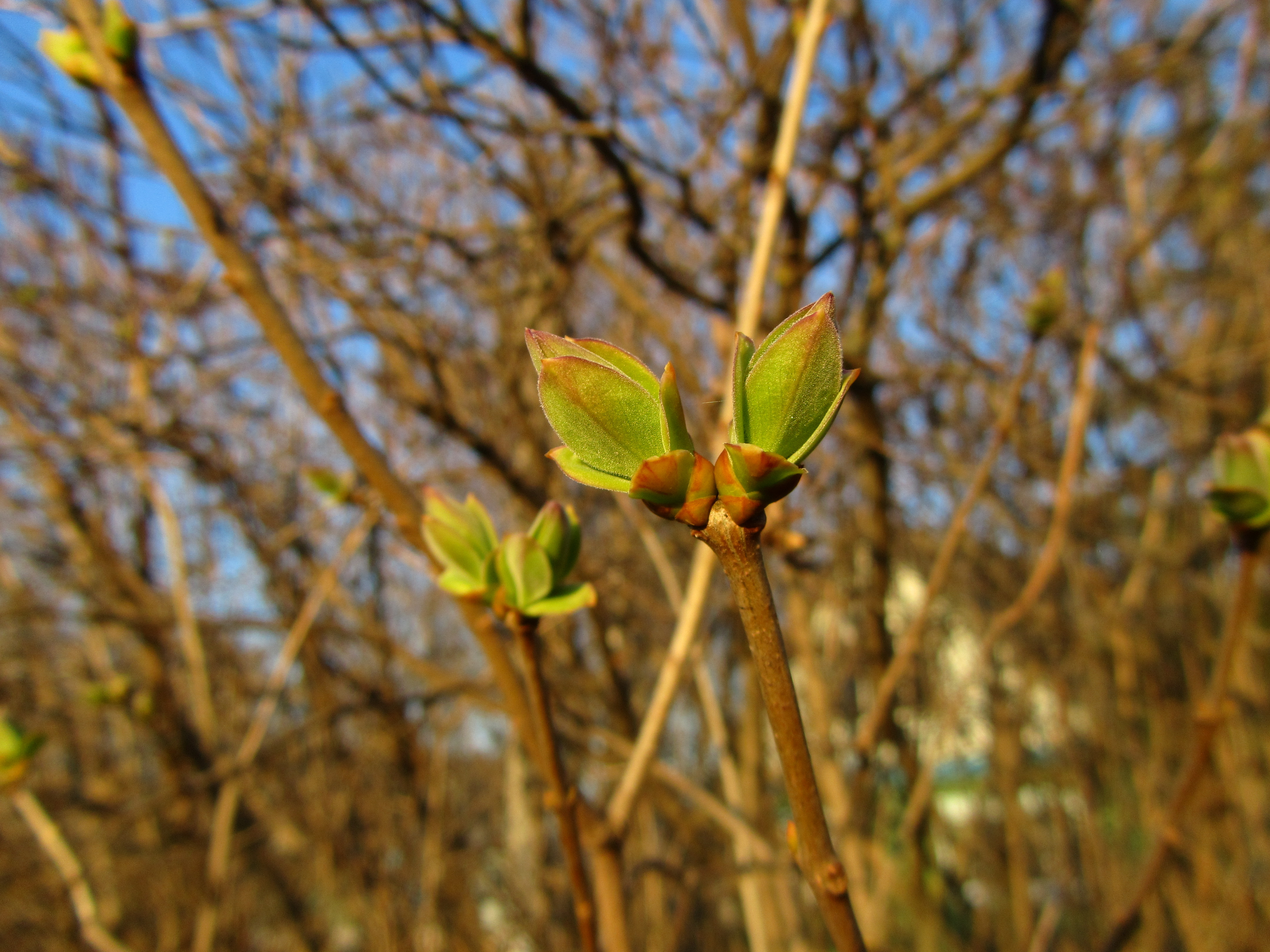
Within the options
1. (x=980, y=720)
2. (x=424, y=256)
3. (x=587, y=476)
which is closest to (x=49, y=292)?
(x=424, y=256)

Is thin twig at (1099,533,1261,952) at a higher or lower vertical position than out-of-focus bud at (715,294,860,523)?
lower

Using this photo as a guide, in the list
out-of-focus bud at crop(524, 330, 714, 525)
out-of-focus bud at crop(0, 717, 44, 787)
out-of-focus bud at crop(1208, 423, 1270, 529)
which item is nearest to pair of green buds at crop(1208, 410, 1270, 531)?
out-of-focus bud at crop(1208, 423, 1270, 529)

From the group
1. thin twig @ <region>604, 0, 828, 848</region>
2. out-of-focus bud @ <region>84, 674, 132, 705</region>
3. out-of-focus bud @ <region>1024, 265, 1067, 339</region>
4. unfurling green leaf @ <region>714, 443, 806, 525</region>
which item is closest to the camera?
unfurling green leaf @ <region>714, 443, 806, 525</region>

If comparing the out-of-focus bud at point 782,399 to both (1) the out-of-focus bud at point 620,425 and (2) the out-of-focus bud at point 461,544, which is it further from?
(2) the out-of-focus bud at point 461,544

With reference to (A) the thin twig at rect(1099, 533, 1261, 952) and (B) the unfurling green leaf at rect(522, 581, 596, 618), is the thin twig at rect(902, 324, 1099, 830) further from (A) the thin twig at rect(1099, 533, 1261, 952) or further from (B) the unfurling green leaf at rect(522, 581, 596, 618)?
(B) the unfurling green leaf at rect(522, 581, 596, 618)

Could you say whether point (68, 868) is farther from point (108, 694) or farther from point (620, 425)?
point (620, 425)

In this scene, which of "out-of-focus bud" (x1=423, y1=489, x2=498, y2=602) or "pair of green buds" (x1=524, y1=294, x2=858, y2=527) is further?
"out-of-focus bud" (x1=423, y1=489, x2=498, y2=602)

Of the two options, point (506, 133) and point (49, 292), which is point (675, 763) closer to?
point (506, 133)
